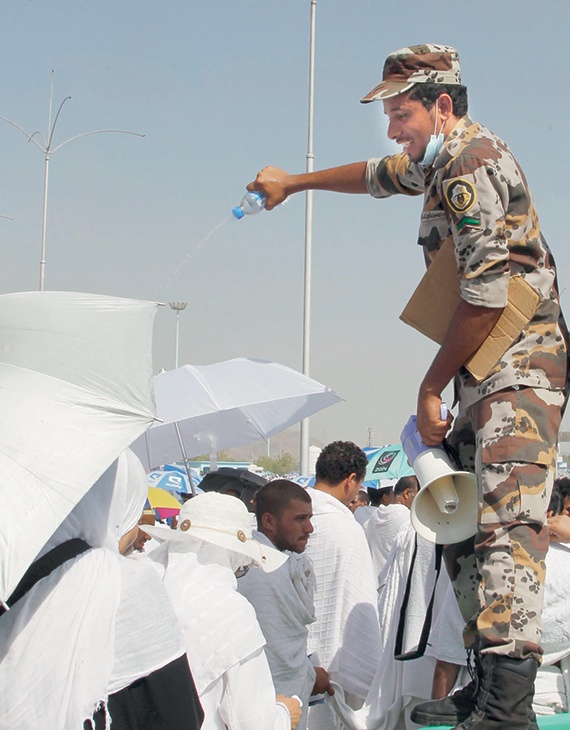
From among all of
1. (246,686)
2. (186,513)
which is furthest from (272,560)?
(246,686)

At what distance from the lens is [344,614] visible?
5.87 metres

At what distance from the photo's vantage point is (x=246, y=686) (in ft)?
10.6

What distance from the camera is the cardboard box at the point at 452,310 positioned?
2982mm

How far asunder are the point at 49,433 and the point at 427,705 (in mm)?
1505

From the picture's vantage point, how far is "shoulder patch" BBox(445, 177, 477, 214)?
2963mm

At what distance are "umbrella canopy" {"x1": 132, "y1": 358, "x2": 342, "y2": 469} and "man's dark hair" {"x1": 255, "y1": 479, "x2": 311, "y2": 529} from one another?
2.08 meters

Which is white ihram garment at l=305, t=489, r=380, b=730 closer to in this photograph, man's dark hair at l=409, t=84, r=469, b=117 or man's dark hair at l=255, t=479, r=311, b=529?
man's dark hair at l=255, t=479, r=311, b=529

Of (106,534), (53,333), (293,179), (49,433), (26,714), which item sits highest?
(293,179)

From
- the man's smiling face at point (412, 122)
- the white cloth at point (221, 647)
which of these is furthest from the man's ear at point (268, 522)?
the man's smiling face at point (412, 122)

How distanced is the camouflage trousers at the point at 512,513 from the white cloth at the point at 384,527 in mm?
4034

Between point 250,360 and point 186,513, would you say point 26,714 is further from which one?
point 250,360

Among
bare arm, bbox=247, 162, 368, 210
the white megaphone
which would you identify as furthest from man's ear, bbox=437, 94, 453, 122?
the white megaphone

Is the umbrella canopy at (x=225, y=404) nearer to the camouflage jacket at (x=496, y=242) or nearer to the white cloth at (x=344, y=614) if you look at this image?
the white cloth at (x=344, y=614)

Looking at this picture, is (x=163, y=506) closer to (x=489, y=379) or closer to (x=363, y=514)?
(x=363, y=514)
